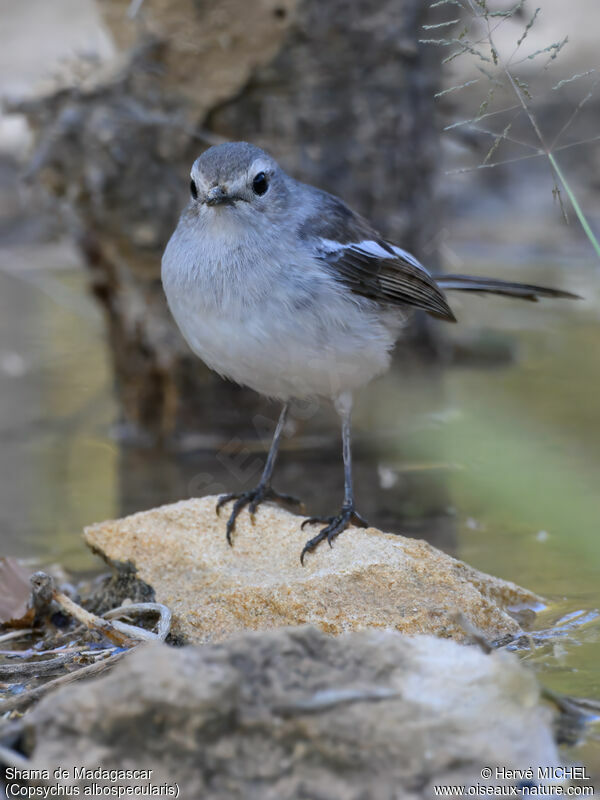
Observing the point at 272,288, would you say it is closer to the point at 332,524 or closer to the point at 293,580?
the point at 332,524

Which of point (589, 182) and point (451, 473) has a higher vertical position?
point (589, 182)

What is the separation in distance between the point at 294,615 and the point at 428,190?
16.0 feet

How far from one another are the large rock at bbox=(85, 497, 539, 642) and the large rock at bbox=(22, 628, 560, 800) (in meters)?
0.79

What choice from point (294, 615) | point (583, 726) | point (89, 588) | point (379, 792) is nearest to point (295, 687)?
point (379, 792)

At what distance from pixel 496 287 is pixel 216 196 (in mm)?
1540

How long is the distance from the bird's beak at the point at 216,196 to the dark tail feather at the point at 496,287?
145cm

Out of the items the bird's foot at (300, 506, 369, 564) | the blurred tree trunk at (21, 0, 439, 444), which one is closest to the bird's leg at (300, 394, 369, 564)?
the bird's foot at (300, 506, 369, 564)

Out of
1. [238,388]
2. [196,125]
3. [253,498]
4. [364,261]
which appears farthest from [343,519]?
[196,125]

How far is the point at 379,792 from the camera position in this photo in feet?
7.39

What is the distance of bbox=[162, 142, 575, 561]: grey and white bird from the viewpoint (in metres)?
3.84

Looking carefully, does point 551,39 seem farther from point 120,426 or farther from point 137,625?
point 137,625

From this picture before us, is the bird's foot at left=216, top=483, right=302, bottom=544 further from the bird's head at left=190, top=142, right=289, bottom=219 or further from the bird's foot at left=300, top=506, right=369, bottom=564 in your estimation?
the bird's head at left=190, top=142, right=289, bottom=219

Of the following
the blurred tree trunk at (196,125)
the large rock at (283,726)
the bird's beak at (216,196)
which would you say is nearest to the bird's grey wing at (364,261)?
the bird's beak at (216,196)

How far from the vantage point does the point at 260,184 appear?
4.03 meters
